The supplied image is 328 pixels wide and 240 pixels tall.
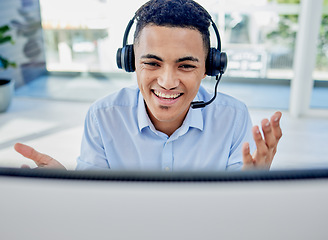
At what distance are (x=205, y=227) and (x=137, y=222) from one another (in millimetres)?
59

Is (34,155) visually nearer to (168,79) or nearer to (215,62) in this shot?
(168,79)

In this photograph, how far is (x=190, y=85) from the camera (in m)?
0.98

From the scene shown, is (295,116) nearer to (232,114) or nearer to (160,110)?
(232,114)

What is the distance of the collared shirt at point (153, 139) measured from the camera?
1.11 metres

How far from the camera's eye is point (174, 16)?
96 centimetres

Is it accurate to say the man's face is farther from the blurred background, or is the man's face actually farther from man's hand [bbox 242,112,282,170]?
the blurred background

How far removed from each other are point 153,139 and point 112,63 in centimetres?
309

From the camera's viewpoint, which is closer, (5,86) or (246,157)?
(246,157)

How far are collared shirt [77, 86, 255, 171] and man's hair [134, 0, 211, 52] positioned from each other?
239 millimetres

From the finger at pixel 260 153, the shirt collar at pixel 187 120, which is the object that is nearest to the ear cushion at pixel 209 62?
the shirt collar at pixel 187 120

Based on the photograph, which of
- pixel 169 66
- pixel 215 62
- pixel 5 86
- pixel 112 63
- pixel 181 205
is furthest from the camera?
pixel 112 63

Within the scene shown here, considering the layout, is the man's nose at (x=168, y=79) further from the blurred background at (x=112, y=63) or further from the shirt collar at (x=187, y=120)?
the blurred background at (x=112, y=63)

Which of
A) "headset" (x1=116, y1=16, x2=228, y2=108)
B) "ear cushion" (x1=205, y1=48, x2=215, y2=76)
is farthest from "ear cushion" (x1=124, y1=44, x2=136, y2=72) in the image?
"ear cushion" (x1=205, y1=48, x2=215, y2=76)

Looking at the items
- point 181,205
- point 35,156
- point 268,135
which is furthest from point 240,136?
point 181,205
